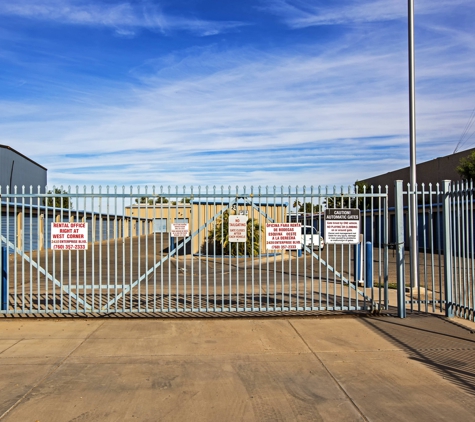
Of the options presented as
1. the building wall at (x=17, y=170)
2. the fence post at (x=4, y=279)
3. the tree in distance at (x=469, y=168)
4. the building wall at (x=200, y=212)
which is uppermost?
the building wall at (x=17, y=170)

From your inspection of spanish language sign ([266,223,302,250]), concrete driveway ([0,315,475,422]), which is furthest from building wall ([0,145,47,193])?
spanish language sign ([266,223,302,250])

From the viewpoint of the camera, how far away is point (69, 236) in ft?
27.9

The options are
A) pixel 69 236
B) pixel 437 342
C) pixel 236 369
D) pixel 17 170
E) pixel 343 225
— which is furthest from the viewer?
pixel 17 170

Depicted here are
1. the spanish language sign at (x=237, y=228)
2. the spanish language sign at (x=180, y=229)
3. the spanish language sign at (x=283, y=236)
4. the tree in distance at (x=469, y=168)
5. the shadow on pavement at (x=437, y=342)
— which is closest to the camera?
the shadow on pavement at (x=437, y=342)

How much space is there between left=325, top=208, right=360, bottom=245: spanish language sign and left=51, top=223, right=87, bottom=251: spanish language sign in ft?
13.9

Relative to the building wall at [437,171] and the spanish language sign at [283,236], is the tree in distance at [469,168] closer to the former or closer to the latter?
the building wall at [437,171]

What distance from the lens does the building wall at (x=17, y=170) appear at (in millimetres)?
29294

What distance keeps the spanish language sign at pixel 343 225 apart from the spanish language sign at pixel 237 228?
148cm

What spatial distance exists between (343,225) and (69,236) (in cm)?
478

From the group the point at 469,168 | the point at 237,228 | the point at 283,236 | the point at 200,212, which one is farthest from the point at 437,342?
the point at 469,168

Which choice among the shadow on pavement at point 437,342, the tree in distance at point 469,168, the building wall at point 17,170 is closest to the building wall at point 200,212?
the shadow on pavement at point 437,342

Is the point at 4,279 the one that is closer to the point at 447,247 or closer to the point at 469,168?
the point at 447,247

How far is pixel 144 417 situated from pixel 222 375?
135 cm

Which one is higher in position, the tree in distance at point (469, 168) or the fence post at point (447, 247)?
the tree in distance at point (469, 168)
